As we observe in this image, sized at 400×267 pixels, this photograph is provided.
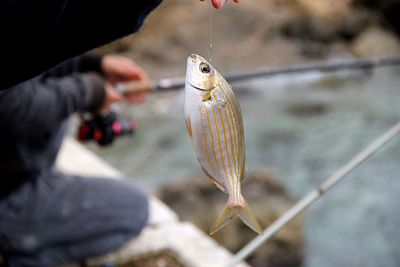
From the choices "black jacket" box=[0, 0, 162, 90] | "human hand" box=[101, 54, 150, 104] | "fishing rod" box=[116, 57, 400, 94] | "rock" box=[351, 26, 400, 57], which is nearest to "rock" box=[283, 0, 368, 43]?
"rock" box=[351, 26, 400, 57]

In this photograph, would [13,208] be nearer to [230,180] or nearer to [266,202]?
[230,180]

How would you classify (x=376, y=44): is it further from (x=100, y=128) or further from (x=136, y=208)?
(x=100, y=128)

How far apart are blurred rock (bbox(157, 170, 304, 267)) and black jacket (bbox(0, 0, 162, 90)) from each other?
3.54 metres

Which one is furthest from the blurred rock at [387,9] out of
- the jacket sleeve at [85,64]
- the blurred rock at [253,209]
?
the jacket sleeve at [85,64]

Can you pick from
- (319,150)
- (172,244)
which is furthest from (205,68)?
(319,150)

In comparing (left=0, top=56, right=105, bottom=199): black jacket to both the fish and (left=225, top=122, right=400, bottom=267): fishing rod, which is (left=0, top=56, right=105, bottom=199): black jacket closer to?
(left=225, top=122, right=400, bottom=267): fishing rod

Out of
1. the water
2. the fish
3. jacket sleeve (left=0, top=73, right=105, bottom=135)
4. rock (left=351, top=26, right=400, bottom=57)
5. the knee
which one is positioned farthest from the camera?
rock (left=351, top=26, right=400, bottom=57)

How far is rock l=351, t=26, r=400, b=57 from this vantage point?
12.6 meters

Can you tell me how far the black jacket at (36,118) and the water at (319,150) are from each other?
2.84 meters

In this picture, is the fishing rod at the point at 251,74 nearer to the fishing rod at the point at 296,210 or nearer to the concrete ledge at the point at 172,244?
the concrete ledge at the point at 172,244

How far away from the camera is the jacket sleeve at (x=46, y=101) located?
2865 mm

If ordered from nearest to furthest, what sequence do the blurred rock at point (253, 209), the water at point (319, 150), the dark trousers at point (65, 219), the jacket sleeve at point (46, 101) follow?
the jacket sleeve at point (46, 101) → the dark trousers at point (65, 219) → the blurred rock at point (253, 209) → the water at point (319, 150)

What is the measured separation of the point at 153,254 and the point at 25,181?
89 cm

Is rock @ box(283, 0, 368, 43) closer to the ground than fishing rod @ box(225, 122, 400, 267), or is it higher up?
closer to the ground
